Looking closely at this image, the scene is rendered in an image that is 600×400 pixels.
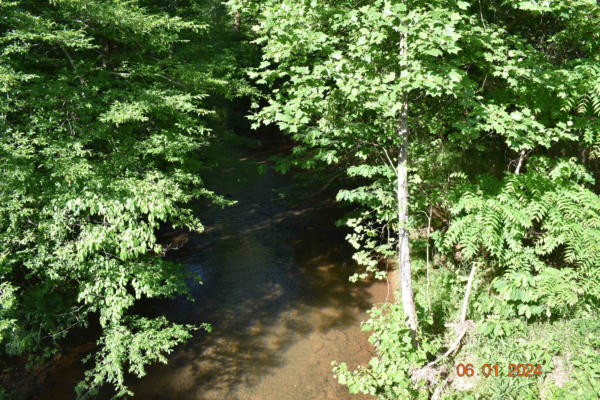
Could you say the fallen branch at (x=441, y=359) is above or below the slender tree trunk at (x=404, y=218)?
below

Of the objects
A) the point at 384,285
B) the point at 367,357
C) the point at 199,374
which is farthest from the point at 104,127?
the point at 384,285

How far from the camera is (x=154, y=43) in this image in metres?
7.54

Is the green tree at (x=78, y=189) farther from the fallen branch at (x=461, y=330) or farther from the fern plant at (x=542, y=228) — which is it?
the fern plant at (x=542, y=228)

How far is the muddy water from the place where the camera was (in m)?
6.40

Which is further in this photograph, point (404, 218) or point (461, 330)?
point (461, 330)

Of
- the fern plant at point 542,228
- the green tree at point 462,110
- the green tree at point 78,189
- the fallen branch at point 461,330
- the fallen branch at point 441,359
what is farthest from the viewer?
the fallen branch at point 461,330

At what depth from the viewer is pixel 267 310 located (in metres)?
8.26

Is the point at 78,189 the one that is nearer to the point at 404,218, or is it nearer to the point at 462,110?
the point at 404,218

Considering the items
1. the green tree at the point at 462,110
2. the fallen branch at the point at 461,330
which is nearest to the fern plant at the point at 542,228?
the green tree at the point at 462,110

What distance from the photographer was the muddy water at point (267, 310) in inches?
252
